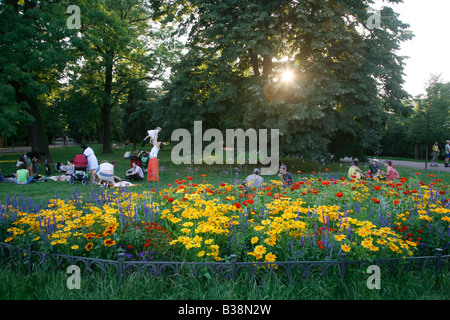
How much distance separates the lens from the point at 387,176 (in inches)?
352

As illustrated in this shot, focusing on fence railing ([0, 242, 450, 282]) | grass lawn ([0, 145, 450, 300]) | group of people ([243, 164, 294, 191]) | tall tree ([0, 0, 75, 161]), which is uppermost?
tall tree ([0, 0, 75, 161])

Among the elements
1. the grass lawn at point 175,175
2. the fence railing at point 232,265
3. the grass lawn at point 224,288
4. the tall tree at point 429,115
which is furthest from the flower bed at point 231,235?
the tall tree at point 429,115

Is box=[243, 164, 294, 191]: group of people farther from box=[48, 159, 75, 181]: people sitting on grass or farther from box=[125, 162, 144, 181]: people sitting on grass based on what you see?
box=[48, 159, 75, 181]: people sitting on grass

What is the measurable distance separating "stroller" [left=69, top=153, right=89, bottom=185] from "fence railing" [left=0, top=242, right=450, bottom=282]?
26.9 ft

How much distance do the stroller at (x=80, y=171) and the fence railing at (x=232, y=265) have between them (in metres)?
8.20

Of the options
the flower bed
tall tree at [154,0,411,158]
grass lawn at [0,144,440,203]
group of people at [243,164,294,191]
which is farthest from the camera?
tall tree at [154,0,411,158]

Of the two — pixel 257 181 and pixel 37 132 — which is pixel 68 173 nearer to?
pixel 257 181

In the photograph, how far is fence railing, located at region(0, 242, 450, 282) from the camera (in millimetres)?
3068

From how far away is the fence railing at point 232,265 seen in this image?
307cm

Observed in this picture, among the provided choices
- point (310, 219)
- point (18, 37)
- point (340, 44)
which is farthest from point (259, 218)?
point (18, 37)

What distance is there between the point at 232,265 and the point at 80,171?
991 cm

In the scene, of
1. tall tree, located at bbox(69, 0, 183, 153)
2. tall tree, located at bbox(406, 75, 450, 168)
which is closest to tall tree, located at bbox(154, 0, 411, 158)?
tall tree, located at bbox(406, 75, 450, 168)

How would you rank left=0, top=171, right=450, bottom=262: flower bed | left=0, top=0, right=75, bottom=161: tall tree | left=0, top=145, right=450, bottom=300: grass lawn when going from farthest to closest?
left=0, top=0, right=75, bottom=161: tall tree, left=0, top=171, right=450, bottom=262: flower bed, left=0, top=145, right=450, bottom=300: grass lawn
